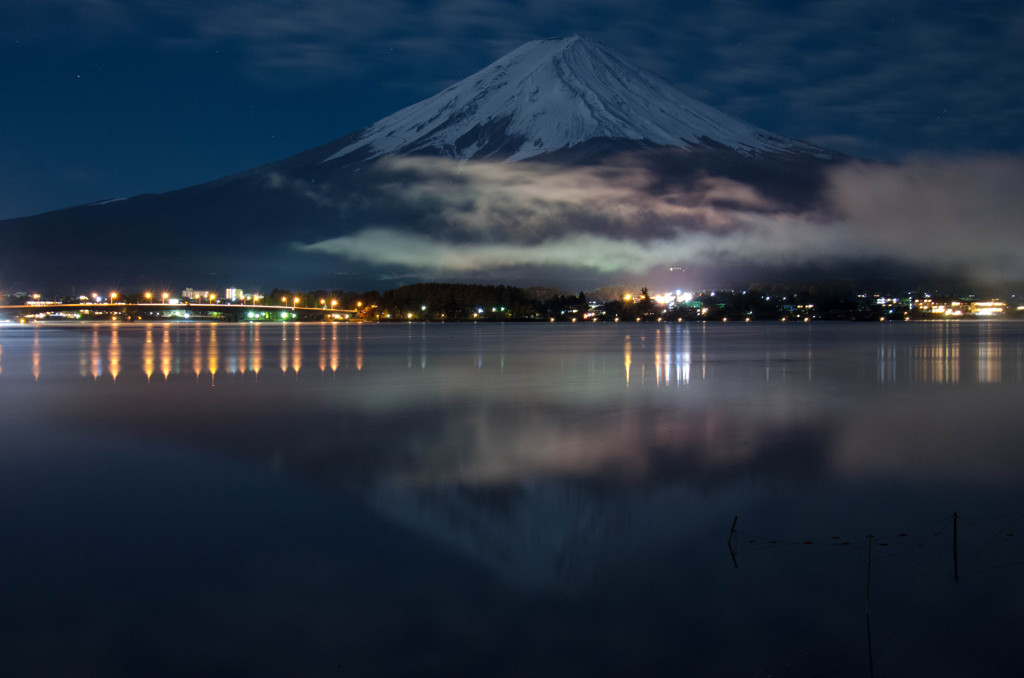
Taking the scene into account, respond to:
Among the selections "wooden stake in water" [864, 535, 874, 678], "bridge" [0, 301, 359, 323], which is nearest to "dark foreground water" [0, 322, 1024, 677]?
"wooden stake in water" [864, 535, 874, 678]

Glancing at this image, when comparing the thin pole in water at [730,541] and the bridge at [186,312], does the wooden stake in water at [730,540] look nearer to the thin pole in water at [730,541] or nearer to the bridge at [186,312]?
the thin pole in water at [730,541]

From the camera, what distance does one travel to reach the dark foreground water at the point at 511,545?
4766 mm

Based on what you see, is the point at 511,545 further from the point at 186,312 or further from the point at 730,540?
the point at 186,312

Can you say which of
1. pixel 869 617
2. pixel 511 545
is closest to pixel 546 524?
pixel 511 545

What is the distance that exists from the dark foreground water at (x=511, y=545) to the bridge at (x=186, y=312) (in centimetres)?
12087

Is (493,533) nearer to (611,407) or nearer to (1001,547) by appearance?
(1001,547)

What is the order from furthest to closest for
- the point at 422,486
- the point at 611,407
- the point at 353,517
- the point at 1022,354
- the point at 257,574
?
1. the point at 1022,354
2. the point at 611,407
3. the point at 422,486
4. the point at 353,517
5. the point at 257,574

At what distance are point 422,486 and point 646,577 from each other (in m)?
3.67

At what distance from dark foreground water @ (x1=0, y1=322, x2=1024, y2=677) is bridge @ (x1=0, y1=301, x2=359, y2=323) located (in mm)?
120873

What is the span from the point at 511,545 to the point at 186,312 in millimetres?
181901

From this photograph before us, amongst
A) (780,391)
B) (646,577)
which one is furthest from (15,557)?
(780,391)

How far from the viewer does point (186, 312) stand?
571 feet

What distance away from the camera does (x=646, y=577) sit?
595cm

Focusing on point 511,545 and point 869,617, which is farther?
point 511,545
